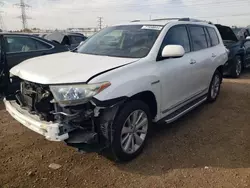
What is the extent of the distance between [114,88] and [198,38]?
2850mm

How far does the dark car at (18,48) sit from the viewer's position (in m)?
5.28

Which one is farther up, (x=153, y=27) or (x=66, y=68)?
(x=153, y=27)

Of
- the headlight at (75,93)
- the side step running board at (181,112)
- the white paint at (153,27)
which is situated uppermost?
the white paint at (153,27)

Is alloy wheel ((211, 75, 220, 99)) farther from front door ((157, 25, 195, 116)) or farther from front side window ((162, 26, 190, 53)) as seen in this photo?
front side window ((162, 26, 190, 53))

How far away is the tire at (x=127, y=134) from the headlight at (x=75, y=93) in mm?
466

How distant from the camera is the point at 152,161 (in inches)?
138

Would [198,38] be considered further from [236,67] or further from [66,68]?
[236,67]

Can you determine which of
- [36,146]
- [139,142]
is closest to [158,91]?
[139,142]

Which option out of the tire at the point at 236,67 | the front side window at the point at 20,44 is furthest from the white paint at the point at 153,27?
the tire at the point at 236,67

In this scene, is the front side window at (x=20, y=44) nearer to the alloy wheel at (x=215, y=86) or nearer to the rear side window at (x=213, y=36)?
the rear side window at (x=213, y=36)

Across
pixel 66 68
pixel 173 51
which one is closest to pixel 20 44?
pixel 66 68

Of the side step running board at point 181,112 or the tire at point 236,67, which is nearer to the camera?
the side step running board at point 181,112

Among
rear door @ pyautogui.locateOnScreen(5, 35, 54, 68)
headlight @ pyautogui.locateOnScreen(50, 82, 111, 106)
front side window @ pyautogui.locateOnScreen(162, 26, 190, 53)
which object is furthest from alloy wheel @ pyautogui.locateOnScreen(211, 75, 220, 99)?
rear door @ pyautogui.locateOnScreen(5, 35, 54, 68)

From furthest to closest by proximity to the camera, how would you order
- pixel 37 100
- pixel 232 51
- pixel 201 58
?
pixel 232 51
pixel 201 58
pixel 37 100
